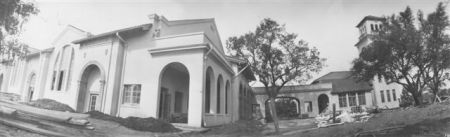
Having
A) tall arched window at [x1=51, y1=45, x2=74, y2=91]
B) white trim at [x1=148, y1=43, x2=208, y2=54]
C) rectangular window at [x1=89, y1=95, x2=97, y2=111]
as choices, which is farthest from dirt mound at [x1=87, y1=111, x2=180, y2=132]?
tall arched window at [x1=51, y1=45, x2=74, y2=91]

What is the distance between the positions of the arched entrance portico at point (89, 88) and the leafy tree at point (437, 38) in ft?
77.5

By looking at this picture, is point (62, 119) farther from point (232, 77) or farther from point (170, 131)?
point (232, 77)

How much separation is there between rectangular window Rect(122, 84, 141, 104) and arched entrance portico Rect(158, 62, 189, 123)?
1112 mm

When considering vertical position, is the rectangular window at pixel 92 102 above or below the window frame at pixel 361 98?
below

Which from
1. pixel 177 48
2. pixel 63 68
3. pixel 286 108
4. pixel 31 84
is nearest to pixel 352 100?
pixel 286 108

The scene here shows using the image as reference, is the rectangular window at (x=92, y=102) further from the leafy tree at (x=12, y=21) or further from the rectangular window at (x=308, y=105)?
the rectangular window at (x=308, y=105)

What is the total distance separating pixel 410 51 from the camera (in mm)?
20406

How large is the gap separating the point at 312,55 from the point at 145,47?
1734 cm

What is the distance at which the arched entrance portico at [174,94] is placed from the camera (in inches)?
536

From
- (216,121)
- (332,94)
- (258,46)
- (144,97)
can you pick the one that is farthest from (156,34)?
(332,94)

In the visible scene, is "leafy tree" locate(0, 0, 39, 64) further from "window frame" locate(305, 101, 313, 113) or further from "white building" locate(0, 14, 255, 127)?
"window frame" locate(305, 101, 313, 113)

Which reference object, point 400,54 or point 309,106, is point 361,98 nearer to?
point 309,106

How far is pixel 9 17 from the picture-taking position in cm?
1022

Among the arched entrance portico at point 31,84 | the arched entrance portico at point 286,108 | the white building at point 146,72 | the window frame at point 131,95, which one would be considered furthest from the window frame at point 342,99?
the arched entrance portico at point 31,84
